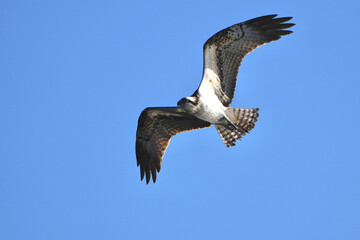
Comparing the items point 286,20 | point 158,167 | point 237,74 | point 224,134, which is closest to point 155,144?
point 158,167

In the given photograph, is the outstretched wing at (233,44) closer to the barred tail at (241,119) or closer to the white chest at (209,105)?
the white chest at (209,105)

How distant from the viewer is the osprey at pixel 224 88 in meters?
11.6

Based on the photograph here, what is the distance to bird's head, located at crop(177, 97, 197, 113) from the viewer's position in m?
11.3

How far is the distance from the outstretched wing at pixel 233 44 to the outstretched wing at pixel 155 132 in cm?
115

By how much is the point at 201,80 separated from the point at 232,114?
1.03m

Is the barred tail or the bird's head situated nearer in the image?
the bird's head

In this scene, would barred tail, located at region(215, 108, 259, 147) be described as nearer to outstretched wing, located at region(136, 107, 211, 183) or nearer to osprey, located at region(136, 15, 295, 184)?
osprey, located at region(136, 15, 295, 184)

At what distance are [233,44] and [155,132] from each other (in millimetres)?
2649

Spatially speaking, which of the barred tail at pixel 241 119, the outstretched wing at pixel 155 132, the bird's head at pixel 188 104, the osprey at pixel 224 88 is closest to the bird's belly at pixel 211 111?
the osprey at pixel 224 88

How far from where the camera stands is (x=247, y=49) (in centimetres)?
1172

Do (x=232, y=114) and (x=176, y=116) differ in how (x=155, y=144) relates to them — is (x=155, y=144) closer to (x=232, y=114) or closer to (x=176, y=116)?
(x=176, y=116)

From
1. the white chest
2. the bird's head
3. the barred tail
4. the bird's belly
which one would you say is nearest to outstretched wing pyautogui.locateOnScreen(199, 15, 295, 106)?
the white chest

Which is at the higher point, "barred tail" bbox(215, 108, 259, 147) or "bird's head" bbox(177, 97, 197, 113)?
"bird's head" bbox(177, 97, 197, 113)

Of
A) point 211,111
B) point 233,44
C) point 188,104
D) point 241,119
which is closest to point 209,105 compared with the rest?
point 211,111
